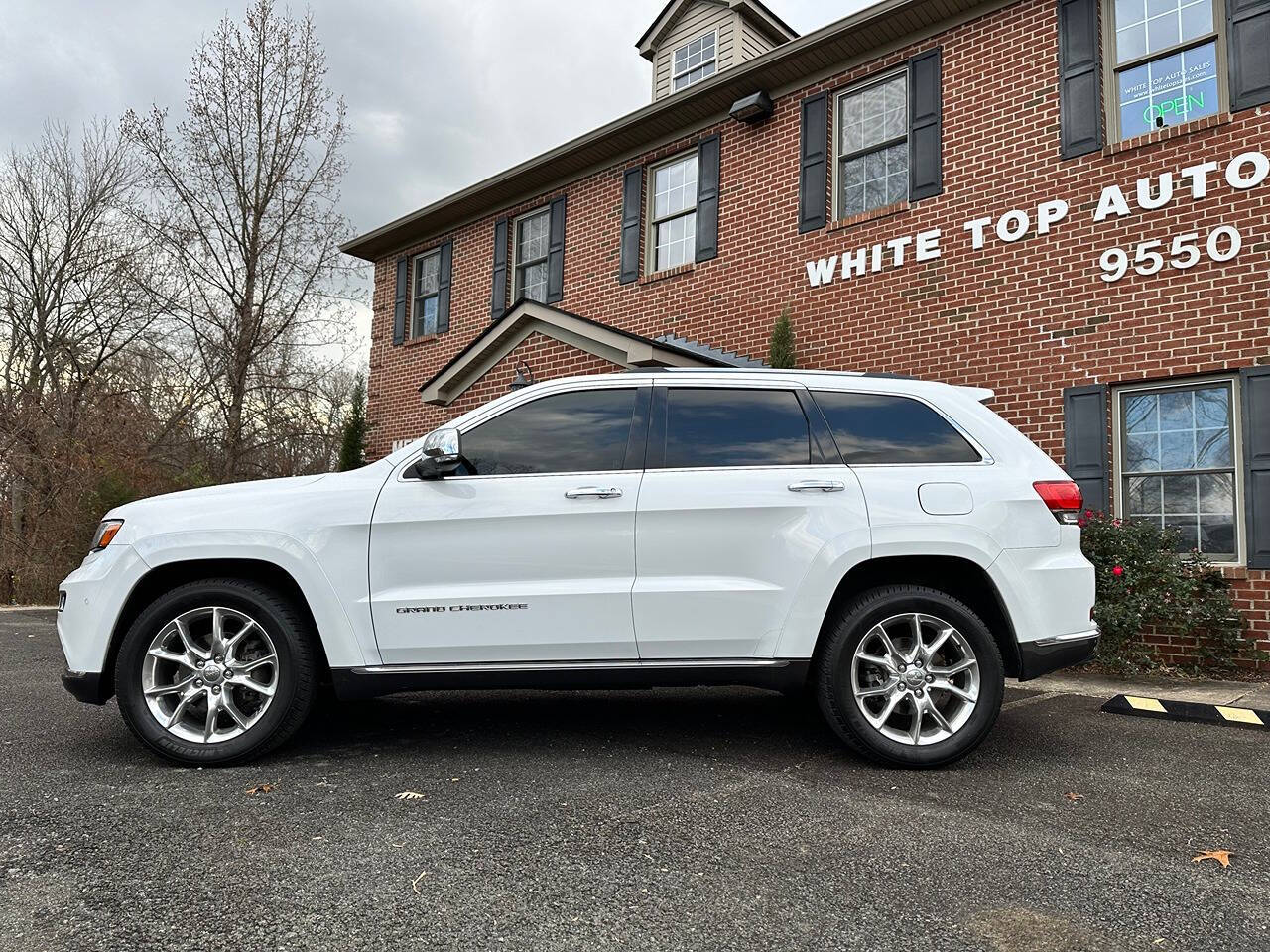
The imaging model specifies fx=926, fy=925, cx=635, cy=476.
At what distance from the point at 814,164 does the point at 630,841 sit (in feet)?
29.7

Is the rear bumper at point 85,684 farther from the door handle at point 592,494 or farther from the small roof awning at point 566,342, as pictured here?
the small roof awning at point 566,342

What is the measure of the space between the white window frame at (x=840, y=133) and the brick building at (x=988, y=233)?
0.03 meters

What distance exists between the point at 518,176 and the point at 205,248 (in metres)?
6.35

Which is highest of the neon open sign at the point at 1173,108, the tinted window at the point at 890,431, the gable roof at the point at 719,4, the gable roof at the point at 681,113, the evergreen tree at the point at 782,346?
the gable roof at the point at 719,4

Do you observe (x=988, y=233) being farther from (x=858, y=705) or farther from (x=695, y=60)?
(x=695, y=60)

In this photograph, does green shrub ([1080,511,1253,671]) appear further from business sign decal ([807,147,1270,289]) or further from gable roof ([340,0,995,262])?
gable roof ([340,0,995,262])

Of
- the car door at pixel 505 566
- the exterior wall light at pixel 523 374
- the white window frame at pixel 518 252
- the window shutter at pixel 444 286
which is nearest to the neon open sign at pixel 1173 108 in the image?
the exterior wall light at pixel 523 374

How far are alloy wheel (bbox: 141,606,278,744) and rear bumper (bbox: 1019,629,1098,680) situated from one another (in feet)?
11.0

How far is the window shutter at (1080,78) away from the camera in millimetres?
8438

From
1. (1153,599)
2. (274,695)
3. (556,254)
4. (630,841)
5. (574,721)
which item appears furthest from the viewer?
(556,254)

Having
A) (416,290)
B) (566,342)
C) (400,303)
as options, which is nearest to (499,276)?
(416,290)

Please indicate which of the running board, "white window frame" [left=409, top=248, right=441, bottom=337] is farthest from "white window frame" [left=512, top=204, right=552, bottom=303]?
the running board

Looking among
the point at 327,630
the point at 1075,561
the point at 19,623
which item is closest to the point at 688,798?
the point at 327,630

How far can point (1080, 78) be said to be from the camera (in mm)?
8539
